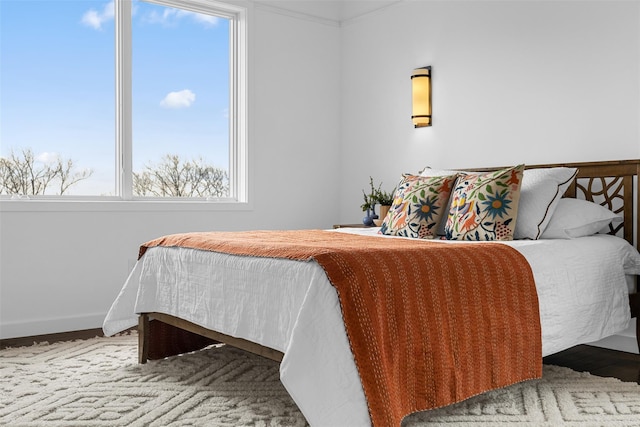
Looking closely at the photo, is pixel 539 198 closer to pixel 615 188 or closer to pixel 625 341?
pixel 615 188

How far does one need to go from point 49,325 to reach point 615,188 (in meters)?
3.39

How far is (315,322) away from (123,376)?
52.4 inches

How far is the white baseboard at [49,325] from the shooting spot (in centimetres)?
372

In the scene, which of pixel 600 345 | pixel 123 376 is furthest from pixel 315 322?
pixel 600 345

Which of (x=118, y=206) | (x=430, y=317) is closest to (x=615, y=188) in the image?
(x=430, y=317)

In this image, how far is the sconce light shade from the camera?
441cm

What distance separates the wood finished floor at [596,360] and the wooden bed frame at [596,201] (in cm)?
16

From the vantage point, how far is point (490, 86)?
4.04m

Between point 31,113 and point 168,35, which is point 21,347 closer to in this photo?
point 31,113

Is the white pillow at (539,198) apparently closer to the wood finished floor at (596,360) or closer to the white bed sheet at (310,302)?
the white bed sheet at (310,302)

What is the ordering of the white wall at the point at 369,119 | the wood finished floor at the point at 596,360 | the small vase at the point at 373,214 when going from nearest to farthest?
the wood finished floor at the point at 596,360 < the white wall at the point at 369,119 < the small vase at the point at 373,214

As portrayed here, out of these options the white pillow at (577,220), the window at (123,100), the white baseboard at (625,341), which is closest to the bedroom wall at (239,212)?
the window at (123,100)

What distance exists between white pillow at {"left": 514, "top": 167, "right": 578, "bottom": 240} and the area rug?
667mm

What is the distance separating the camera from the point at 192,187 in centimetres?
467
